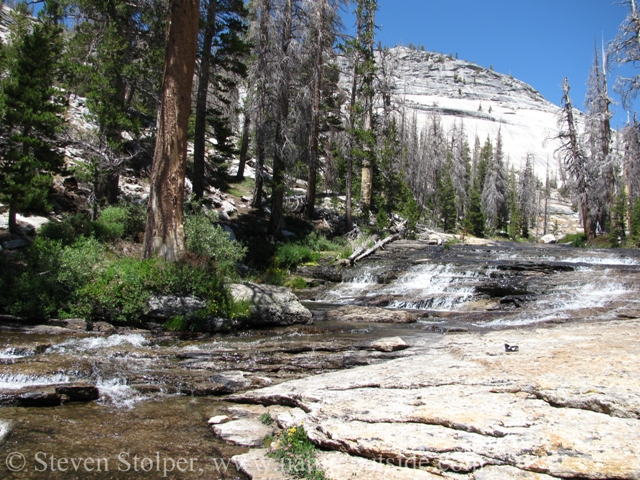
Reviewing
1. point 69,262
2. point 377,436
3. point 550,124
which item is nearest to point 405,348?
point 377,436

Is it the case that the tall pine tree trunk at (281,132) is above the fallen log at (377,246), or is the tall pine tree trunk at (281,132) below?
above

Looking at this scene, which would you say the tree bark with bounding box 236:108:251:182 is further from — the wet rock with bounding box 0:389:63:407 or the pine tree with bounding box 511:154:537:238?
the pine tree with bounding box 511:154:537:238

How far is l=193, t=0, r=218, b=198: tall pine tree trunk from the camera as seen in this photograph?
18078mm

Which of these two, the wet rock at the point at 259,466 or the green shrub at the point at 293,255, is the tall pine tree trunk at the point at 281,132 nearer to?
the green shrub at the point at 293,255

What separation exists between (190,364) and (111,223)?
8712mm

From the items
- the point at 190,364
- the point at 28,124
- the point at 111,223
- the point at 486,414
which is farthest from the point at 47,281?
the point at 486,414

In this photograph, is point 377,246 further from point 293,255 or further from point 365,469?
point 365,469

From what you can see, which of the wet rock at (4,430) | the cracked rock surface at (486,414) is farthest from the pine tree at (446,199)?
the wet rock at (4,430)

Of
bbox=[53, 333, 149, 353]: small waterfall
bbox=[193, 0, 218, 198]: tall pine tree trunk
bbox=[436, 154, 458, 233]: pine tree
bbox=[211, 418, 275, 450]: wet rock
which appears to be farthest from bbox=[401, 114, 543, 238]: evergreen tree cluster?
bbox=[211, 418, 275, 450]: wet rock

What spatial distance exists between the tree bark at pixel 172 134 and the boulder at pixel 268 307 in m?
1.85

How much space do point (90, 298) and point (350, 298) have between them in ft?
27.3

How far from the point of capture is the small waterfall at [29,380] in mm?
5488

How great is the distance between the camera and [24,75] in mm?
12312

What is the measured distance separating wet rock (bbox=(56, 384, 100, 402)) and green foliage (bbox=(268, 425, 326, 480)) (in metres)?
2.60
